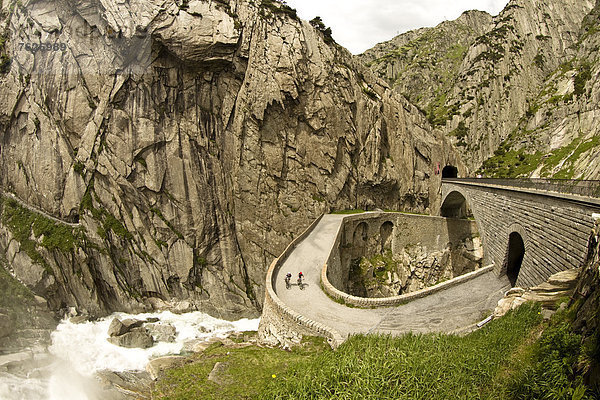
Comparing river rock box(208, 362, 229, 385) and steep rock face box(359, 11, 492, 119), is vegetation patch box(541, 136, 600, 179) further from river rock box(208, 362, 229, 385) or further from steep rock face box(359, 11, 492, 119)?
river rock box(208, 362, 229, 385)

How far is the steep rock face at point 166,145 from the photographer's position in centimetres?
2858

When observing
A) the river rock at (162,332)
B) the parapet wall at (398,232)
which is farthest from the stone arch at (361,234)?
the river rock at (162,332)

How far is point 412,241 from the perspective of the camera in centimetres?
3297

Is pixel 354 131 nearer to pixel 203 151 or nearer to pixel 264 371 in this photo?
pixel 203 151

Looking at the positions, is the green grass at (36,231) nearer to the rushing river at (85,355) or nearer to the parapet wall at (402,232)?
the rushing river at (85,355)

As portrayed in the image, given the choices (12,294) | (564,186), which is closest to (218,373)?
(564,186)

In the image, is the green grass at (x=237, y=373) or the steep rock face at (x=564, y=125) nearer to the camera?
the green grass at (x=237, y=373)

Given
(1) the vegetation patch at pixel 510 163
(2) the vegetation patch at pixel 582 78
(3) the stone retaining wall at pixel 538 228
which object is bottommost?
(3) the stone retaining wall at pixel 538 228

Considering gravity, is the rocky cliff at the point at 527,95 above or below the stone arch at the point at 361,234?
above

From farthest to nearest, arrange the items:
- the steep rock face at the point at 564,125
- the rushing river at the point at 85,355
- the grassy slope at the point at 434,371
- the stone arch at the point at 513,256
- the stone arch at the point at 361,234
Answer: the steep rock face at the point at 564,125, the stone arch at the point at 361,234, the stone arch at the point at 513,256, the rushing river at the point at 85,355, the grassy slope at the point at 434,371

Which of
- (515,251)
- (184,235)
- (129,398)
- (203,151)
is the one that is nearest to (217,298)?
(184,235)

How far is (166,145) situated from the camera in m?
30.9

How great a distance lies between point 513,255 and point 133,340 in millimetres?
26184

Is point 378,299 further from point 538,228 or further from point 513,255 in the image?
point 513,255
